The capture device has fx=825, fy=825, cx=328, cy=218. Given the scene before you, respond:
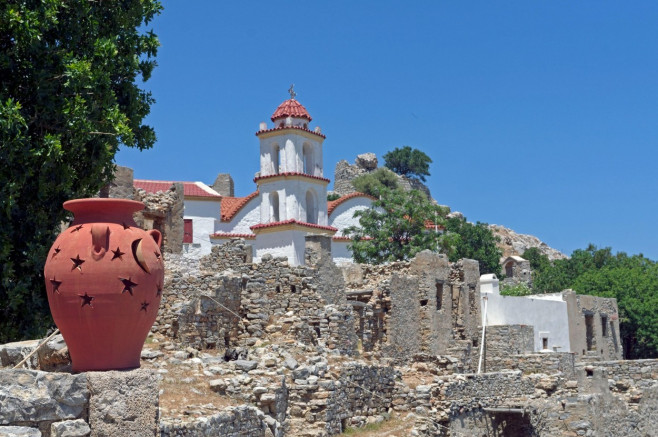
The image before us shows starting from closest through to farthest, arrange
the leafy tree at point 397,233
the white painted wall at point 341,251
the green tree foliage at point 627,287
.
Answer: the leafy tree at point 397,233 < the white painted wall at point 341,251 < the green tree foliage at point 627,287

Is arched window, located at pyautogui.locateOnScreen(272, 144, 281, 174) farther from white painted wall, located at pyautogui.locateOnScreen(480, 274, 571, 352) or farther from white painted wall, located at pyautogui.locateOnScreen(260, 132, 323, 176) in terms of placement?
white painted wall, located at pyautogui.locateOnScreen(480, 274, 571, 352)

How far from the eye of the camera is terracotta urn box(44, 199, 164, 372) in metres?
8.05

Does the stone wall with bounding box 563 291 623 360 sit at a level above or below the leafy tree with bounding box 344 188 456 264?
below

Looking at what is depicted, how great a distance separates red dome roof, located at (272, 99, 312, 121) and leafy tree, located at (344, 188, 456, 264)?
8.02 metres

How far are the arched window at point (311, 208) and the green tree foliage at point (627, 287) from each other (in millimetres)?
19201

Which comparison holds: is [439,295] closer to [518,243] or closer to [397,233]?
[397,233]

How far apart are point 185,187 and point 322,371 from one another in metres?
31.8

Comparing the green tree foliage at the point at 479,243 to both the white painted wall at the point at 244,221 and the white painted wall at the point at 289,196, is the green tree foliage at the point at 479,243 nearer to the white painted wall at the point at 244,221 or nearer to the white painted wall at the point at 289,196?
the white painted wall at the point at 244,221

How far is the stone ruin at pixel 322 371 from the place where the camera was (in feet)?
25.9

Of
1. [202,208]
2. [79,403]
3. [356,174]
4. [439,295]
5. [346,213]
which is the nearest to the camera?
[79,403]

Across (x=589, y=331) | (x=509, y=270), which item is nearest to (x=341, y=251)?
(x=589, y=331)

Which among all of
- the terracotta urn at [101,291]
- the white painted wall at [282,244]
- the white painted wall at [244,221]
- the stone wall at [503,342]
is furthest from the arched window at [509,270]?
the terracotta urn at [101,291]

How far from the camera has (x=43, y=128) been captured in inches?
542

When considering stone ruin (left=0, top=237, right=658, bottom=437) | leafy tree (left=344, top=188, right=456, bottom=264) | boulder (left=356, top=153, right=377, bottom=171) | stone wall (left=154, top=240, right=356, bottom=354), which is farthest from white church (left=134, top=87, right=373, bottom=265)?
boulder (left=356, top=153, right=377, bottom=171)
